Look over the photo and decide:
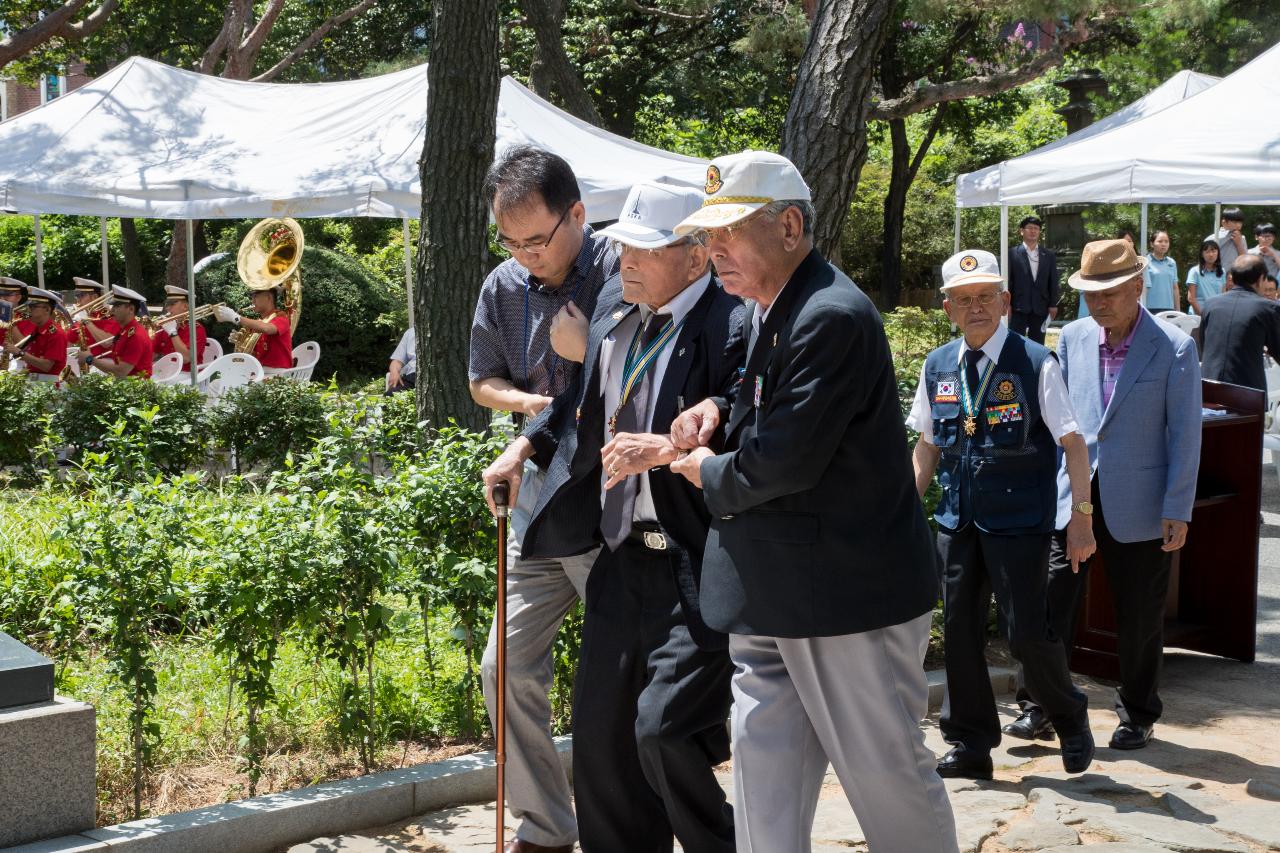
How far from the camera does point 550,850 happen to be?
3914 millimetres

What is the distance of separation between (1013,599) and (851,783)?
1757mm

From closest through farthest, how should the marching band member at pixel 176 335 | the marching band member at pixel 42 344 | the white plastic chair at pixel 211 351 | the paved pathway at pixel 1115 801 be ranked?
the paved pathway at pixel 1115 801
the marching band member at pixel 42 344
the marching band member at pixel 176 335
the white plastic chair at pixel 211 351

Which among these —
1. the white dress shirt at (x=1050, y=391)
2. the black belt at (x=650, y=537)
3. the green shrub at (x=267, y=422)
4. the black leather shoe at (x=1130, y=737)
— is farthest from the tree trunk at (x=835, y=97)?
the green shrub at (x=267, y=422)

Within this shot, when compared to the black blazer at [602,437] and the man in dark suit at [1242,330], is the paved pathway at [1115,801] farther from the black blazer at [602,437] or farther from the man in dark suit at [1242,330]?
the man in dark suit at [1242,330]

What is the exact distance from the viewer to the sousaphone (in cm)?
1612

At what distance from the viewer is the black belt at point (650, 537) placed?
11.0 ft

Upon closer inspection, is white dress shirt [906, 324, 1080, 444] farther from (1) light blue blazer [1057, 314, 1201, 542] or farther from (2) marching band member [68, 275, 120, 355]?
(2) marching band member [68, 275, 120, 355]

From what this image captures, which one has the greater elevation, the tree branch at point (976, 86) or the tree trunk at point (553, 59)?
the tree branch at point (976, 86)

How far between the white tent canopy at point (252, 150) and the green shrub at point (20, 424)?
2.33 m

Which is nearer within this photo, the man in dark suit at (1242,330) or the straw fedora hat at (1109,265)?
the straw fedora hat at (1109,265)

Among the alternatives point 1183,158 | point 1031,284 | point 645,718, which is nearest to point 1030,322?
point 1031,284

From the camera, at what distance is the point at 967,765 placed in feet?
15.7

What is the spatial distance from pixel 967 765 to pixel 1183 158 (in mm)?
7686

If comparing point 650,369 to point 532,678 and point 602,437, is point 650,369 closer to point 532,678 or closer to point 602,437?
point 602,437
